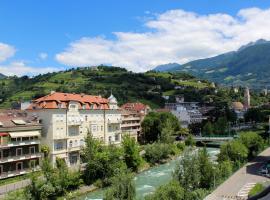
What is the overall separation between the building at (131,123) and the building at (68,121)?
2522 centimetres

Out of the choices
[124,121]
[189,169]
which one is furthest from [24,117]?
[124,121]

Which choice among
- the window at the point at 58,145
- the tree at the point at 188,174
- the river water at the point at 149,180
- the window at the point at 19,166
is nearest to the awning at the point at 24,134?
the window at the point at 58,145

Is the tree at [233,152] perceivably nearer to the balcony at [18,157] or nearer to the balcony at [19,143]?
the balcony at [18,157]

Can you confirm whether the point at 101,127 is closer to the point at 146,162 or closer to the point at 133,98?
the point at 146,162

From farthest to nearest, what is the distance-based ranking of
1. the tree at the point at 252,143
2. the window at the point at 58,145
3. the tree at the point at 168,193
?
the tree at the point at 252,143
the window at the point at 58,145
the tree at the point at 168,193

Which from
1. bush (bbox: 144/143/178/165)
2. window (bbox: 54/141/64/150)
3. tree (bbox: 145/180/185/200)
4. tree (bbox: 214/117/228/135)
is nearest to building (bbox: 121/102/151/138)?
bush (bbox: 144/143/178/165)

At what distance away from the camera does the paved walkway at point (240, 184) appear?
45253mm

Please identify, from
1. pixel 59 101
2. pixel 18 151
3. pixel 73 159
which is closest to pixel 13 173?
pixel 18 151

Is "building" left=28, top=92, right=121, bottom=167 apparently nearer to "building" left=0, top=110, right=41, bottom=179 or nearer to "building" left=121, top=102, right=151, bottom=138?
"building" left=0, top=110, right=41, bottom=179

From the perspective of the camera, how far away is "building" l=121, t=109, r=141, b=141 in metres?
113

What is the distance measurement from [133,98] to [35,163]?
5151 inches

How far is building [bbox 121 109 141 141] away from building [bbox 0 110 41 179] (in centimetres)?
4691

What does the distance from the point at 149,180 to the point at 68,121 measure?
1865cm

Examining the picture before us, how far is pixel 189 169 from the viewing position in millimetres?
48094
